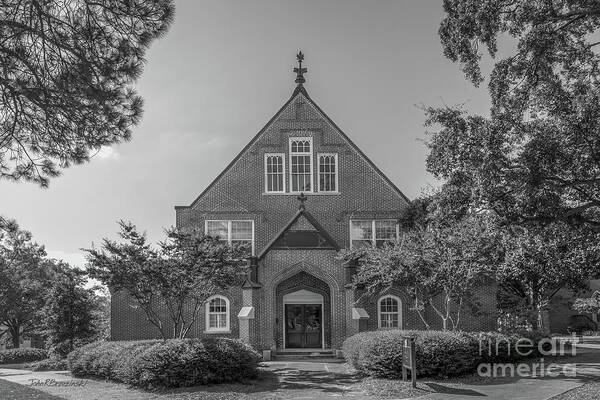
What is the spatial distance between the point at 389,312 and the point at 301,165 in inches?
324

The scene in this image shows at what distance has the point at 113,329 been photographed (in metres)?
26.5

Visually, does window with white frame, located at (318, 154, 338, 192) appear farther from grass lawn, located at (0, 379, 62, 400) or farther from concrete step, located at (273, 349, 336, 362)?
grass lawn, located at (0, 379, 62, 400)

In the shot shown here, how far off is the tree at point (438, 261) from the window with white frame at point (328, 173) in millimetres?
4959

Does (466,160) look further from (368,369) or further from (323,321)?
(323,321)

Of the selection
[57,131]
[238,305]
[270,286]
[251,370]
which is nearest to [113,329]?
[238,305]

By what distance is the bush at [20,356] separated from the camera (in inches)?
1228

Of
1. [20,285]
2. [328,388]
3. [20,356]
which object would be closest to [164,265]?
[328,388]

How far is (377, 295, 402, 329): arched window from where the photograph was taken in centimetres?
2717

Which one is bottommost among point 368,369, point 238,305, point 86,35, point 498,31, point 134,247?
point 368,369

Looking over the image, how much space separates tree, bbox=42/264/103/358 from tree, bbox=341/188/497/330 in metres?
12.2

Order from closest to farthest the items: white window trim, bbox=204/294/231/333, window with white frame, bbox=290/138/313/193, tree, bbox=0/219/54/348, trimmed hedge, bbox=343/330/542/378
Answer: trimmed hedge, bbox=343/330/542/378
white window trim, bbox=204/294/231/333
window with white frame, bbox=290/138/313/193
tree, bbox=0/219/54/348

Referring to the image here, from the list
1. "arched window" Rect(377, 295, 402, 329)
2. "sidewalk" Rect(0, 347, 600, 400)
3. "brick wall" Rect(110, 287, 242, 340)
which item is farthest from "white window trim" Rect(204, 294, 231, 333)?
"sidewalk" Rect(0, 347, 600, 400)

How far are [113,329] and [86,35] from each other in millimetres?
19174

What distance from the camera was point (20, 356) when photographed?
3170 centimetres
